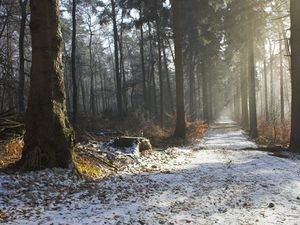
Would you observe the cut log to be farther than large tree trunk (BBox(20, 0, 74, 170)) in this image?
Yes

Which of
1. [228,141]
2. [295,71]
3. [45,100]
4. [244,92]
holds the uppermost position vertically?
[244,92]

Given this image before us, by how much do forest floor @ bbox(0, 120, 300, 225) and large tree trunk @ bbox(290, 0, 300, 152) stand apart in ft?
13.7

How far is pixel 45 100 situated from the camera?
8.90 metres

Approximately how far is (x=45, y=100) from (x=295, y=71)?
9.54 m

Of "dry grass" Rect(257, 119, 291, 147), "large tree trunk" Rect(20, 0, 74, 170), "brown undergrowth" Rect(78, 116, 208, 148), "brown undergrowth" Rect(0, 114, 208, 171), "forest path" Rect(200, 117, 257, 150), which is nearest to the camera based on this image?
"large tree trunk" Rect(20, 0, 74, 170)

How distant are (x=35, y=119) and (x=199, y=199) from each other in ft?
13.1

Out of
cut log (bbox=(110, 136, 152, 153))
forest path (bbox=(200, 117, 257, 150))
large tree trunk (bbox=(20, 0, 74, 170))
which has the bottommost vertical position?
forest path (bbox=(200, 117, 257, 150))

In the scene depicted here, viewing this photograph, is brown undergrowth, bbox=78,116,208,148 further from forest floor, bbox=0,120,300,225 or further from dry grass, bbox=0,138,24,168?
forest floor, bbox=0,120,300,225

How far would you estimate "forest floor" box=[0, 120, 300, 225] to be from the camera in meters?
6.24

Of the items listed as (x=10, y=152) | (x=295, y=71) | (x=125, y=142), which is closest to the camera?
(x=10, y=152)

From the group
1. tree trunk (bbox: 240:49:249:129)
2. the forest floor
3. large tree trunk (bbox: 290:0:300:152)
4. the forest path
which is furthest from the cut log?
tree trunk (bbox: 240:49:249:129)

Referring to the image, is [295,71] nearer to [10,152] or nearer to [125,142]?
[125,142]

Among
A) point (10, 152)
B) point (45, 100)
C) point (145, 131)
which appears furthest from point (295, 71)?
point (10, 152)

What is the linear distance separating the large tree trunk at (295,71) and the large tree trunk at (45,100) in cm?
898
